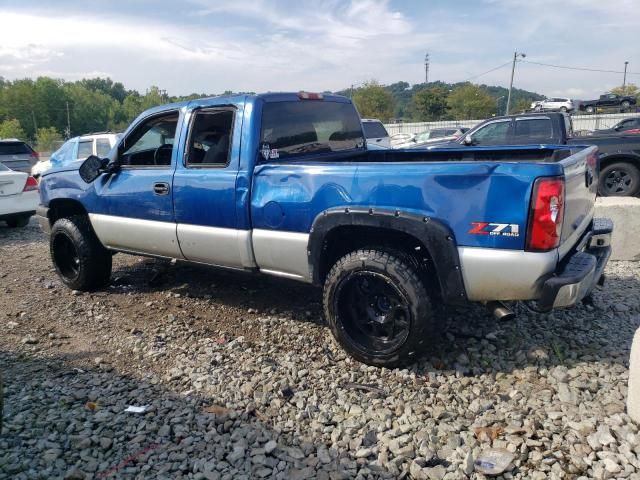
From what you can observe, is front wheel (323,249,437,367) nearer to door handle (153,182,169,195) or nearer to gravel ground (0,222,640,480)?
gravel ground (0,222,640,480)

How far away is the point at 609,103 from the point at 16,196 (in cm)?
4822

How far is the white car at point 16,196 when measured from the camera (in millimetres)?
9016

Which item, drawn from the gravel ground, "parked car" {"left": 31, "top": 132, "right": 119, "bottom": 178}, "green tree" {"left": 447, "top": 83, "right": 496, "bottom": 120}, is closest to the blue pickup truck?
the gravel ground

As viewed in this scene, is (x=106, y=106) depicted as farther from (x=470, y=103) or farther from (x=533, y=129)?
(x=533, y=129)

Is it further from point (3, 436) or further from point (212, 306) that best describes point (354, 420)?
point (212, 306)

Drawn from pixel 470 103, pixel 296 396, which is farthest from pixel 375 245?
pixel 470 103

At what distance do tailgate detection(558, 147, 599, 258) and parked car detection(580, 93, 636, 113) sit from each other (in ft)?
156

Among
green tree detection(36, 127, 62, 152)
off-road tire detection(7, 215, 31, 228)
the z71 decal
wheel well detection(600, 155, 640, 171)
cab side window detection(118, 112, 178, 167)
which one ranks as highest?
green tree detection(36, 127, 62, 152)

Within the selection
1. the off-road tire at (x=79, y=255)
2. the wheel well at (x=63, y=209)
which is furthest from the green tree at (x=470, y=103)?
the off-road tire at (x=79, y=255)

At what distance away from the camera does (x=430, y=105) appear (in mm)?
61938

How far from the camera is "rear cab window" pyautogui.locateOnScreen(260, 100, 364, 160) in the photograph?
4.14 metres

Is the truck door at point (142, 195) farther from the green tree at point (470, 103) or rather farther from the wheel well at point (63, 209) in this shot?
the green tree at point (470, 103)

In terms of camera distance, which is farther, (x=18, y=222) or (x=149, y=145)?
(x=18, y=222)

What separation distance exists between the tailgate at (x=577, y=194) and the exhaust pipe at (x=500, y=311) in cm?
46
